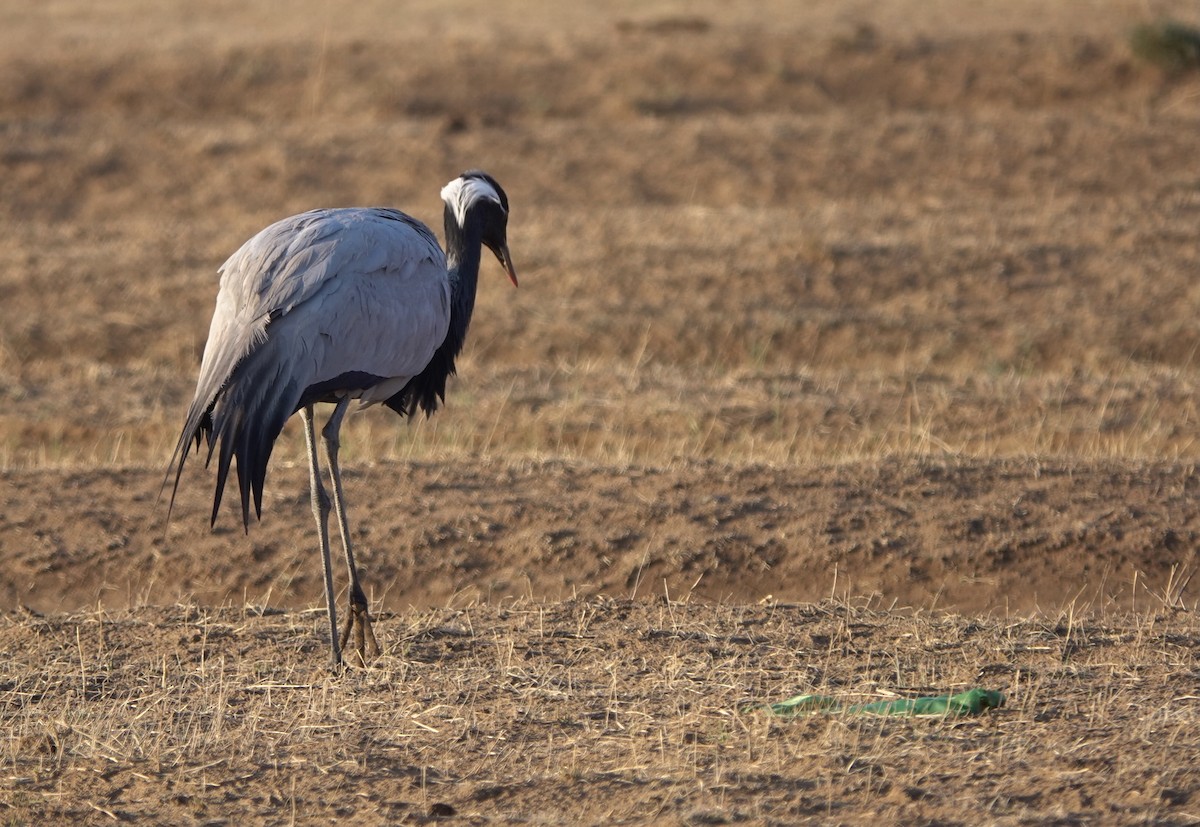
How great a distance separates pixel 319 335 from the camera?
6.05 m

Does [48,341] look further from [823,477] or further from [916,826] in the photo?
[916,826]

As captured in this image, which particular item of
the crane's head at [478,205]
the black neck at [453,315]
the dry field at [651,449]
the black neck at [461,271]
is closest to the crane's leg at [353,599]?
the dry field at [651,449]

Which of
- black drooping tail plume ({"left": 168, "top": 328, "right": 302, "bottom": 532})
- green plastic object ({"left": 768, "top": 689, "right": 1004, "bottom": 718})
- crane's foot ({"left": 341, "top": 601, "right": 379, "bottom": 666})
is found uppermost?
black drooping tail plume ({"left": 168, "top": 328, "right": 302, "bottom": 532})

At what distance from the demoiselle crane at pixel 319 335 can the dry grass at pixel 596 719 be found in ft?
1.88

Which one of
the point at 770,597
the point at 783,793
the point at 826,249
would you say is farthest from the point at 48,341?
the point at 783,793

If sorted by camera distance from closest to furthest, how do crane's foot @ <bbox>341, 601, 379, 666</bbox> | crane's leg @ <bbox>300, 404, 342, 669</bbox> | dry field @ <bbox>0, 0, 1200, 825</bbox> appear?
dry field @ <bbox>0, 0, 1200, 825</bbox>, crane's foot @ <bbox>341, 601, 379, 666</bbox>, crane's leg @ <bbox>300, 404, 342, 669</bbox>

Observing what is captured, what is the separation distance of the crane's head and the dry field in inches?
52.2

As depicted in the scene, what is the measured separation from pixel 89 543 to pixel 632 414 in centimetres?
346

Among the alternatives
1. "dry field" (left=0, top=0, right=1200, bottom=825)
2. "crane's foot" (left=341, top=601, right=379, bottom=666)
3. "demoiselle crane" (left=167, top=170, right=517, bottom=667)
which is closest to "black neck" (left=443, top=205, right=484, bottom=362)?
"demoiselle crane" (left=167, top=170, right=517, bottom=667)

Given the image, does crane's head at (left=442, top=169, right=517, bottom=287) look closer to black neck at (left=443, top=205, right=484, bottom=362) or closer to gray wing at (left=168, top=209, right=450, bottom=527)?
black neck at (left=443, top=205, right=484, bottom=362)

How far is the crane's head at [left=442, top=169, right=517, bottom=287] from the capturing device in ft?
23.3

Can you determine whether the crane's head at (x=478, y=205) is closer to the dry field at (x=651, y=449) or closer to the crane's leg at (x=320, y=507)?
the crane's leg at (x=320, y=507)

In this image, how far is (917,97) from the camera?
20.0m

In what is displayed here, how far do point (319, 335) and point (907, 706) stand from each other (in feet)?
7.89
